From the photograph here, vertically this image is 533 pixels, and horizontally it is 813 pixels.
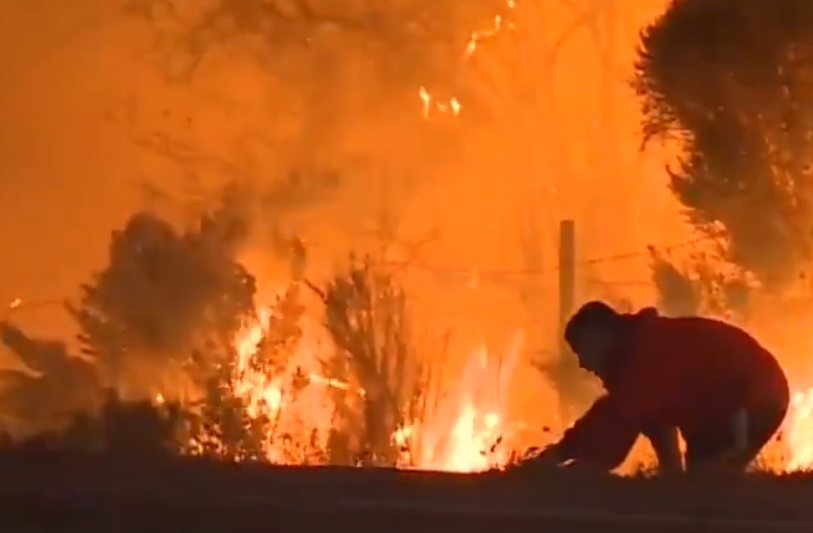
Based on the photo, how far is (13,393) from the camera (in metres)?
13.0

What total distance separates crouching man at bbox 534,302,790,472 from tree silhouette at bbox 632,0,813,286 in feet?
24.2

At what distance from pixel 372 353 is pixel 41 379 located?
2.84 meters

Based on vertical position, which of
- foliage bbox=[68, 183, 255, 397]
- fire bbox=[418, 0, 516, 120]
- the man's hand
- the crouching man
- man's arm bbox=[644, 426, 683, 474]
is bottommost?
the man's hand

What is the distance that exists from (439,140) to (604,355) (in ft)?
31.0

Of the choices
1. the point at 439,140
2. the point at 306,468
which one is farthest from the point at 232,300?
the point at 306,468

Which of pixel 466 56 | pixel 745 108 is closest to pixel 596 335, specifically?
pixel 745 108

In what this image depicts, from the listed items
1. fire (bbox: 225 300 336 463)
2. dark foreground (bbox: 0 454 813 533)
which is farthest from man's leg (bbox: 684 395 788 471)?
fire (bbox: 225 300 336 463)

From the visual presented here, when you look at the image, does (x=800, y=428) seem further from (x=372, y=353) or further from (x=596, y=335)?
(x=596, y=335)

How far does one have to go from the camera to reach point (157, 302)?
42.9ft

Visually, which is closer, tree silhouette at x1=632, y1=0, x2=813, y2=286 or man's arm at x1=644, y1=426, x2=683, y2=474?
man's arm at x1=644, y1=426, x2=683, y2=474

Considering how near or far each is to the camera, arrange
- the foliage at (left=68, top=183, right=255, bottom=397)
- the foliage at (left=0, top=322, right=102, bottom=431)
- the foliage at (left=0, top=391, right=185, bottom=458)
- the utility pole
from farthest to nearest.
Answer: the utility pole < the foliage at (left=68, top=183, right=255, bottom=397) < the foliage at (left=0, top=322, right=102, bottom=431) < the foliage at (left=0, top=391, right=185, bottom=458)

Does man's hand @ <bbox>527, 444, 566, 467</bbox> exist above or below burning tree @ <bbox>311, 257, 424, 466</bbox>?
below

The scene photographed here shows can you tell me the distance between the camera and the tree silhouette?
12.6m

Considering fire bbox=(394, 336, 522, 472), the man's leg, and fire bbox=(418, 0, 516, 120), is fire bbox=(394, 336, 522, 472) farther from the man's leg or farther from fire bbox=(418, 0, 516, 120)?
the man's leg
